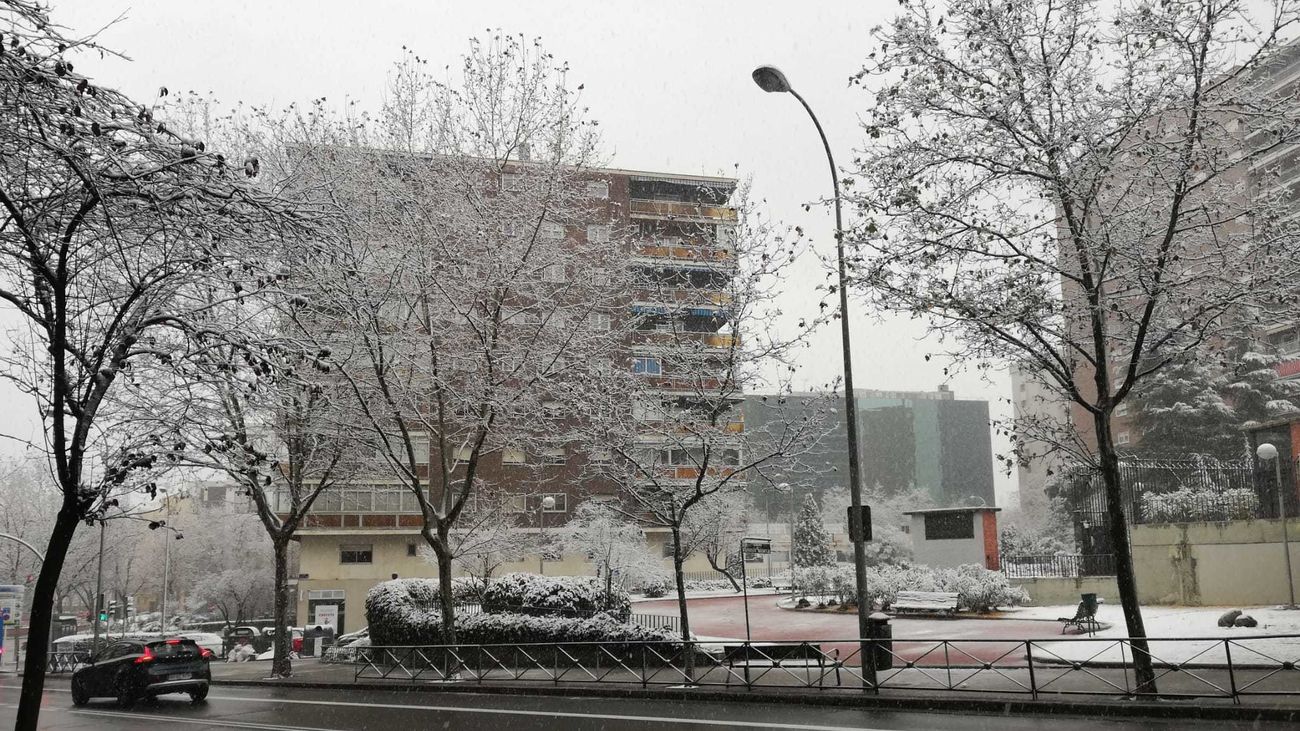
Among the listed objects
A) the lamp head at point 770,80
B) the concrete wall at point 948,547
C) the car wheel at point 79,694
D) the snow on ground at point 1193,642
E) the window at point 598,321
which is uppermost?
the lamp head at point 770,80

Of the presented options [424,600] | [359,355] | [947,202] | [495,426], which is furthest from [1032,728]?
[424,600]

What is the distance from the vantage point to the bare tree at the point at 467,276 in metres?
19.5

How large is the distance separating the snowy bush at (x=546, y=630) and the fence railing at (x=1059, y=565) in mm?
13137

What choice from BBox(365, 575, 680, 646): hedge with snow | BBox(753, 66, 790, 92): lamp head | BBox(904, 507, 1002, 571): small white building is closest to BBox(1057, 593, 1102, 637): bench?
BBox(365, 575, 680, 646): hedge with snow

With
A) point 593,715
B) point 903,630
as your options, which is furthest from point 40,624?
point 903,630

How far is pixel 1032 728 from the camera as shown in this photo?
11.2 meters

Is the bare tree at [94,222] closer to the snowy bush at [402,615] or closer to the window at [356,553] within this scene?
the snowy bush at [402,615]

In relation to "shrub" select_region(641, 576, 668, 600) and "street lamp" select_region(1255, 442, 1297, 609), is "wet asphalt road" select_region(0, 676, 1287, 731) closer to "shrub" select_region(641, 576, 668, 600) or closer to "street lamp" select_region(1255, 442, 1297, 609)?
"street lamp" select_region(1255, 442, 1297, 609)

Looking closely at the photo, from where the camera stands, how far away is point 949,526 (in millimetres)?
31641

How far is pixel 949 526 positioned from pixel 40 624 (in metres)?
27.9

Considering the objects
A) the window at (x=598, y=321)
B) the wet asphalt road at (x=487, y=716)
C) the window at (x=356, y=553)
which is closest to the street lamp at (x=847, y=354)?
the wet asphalt road at (x=487, y=716)

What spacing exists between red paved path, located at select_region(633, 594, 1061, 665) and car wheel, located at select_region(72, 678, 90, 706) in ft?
48.6

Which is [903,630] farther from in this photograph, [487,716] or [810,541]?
[810,541]

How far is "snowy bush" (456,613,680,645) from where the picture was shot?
68.8 ft
